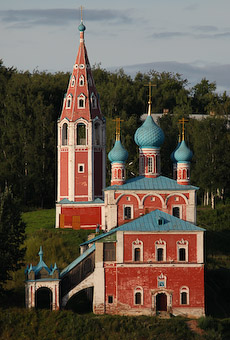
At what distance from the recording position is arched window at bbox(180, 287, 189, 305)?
108ft

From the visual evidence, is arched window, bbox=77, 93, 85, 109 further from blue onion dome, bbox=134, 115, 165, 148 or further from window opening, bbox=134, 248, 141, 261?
window opening, bbox=134, 248, 141, 261

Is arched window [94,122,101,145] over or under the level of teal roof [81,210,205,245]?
over

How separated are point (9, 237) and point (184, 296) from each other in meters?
6.95

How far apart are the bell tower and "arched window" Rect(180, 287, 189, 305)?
12.2 meters

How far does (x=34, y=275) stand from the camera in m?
32.5

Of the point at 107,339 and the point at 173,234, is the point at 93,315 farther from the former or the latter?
the point at 173,234

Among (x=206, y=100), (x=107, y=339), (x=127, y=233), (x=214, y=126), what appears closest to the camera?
(x=107, y=339)

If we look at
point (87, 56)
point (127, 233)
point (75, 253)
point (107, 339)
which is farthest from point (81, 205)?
point (107, 339)

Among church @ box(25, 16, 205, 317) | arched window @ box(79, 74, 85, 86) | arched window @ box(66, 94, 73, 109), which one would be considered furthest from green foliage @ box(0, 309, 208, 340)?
arched window @ box(79, 74, 85, 86)

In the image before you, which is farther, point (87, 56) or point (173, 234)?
point (87, 56)

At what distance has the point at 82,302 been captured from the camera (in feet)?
115

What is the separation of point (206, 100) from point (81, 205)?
27.5 meters

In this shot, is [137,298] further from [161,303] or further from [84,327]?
[84,327]

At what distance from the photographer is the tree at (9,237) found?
3319 cm
